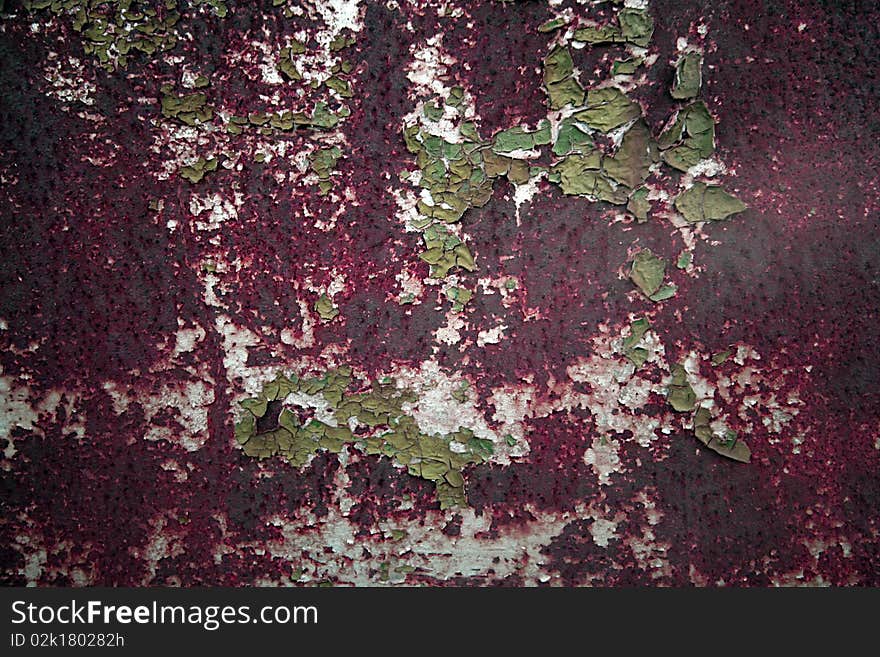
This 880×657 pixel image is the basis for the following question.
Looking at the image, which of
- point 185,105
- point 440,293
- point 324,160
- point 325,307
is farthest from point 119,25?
point 440,293

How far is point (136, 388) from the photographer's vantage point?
3.02 ft

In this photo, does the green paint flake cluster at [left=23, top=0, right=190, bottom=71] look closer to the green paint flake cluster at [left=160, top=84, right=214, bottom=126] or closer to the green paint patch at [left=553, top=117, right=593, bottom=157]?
the green paint flake cluster at [left=160, top=84, right=214, bottom=126]

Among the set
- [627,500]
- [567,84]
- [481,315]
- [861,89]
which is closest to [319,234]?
[481,315]

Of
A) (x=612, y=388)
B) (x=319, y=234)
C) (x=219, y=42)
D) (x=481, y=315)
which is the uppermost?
(x=219, y=42)

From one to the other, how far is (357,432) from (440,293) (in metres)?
0.24

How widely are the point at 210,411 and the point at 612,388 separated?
0.60 m

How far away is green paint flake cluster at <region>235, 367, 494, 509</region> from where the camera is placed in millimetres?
918

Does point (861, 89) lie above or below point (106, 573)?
above

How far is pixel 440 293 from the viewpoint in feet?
2.99

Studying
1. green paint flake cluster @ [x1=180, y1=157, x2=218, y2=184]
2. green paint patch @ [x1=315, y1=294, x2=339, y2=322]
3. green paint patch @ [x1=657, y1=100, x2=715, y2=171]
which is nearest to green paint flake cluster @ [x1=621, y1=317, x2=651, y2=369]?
green paint patch @ [x1=657, y1=100, x2=715, y2=171]

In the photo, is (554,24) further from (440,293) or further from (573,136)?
(440,293)

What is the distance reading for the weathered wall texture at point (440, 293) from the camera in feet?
2.90

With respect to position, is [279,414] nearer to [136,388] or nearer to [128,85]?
[136,388]

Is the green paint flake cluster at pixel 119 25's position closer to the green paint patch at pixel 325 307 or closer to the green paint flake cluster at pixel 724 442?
the green paint patch at pixel 325 307
